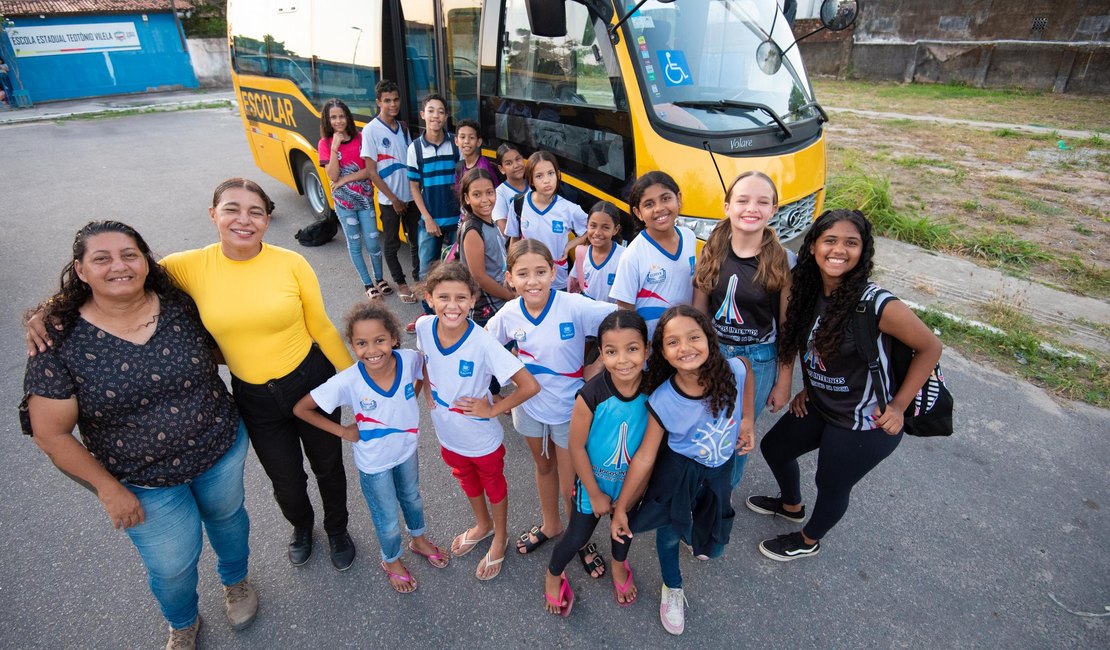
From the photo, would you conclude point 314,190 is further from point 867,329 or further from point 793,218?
point 867,329

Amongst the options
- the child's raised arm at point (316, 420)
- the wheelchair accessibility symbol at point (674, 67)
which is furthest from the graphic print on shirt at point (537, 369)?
the wheelchair accessibility symbol at point (674, 67)

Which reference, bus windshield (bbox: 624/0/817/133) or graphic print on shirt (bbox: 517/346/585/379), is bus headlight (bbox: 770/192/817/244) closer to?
bus windshield (bbox: 624/0/817/133)

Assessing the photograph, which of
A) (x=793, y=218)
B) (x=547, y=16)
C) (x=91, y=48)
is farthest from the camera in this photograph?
(x=91, y=48)

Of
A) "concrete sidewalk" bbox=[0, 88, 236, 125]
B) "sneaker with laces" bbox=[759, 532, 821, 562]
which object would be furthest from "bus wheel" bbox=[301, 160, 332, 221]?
"concrete sidewalk" bbox=[0, 88, 236, 125]

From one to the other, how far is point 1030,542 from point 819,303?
5.77ft

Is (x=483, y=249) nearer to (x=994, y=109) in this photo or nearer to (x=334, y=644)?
(x=334, y=644)

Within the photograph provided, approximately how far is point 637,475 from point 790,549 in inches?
43.4

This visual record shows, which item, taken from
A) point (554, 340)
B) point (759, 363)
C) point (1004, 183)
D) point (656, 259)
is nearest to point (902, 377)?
point (759, 363)

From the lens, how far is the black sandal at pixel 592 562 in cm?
255

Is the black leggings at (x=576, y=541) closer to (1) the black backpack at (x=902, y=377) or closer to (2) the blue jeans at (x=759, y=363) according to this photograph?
(2) the blue jeans at (x=759, y=363)

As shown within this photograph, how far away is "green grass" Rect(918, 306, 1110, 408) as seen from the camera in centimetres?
382

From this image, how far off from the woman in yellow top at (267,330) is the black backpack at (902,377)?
2081 millimetres

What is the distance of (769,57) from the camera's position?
13.4 feet

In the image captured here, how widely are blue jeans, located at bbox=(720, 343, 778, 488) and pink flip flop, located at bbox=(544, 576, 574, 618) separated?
0.88m
